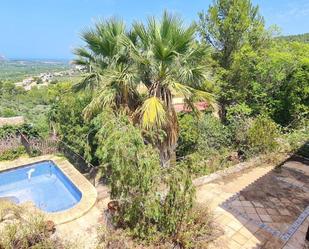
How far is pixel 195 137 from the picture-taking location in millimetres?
9812

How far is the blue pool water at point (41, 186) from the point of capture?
27.7ft

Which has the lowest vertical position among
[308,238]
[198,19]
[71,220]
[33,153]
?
[33,153]

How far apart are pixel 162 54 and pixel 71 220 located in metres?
4.78

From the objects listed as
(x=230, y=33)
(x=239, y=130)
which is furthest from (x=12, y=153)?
(x=230, y=33)

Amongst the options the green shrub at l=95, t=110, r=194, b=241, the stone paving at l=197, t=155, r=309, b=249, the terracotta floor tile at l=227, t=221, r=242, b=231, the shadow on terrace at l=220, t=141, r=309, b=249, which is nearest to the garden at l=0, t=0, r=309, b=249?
the green shrub at l=95, t=110, r=194, b=241

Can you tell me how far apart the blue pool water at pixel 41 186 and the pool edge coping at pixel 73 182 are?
0.15 meters

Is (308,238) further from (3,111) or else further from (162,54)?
(3,111)

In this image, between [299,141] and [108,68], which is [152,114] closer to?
[108,68]

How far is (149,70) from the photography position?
742 cm

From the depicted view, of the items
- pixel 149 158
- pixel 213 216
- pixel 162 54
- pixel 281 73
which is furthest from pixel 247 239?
pixel 281 73

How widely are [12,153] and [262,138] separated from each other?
10.2 m

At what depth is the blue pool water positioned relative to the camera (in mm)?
8453

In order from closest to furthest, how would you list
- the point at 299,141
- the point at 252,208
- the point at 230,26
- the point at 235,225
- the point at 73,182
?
1. the point at 235,225
2. the point at 252,208
3. the point at 73,182
4. the point at 299,141
5. the point at 230,26

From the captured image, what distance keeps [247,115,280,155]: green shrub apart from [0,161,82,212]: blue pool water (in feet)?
20.3
